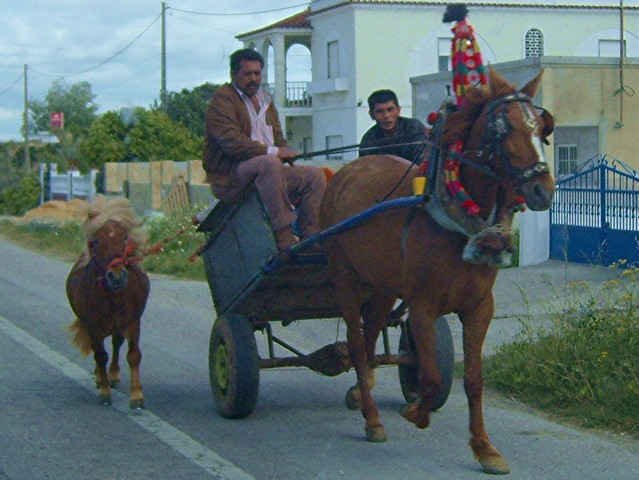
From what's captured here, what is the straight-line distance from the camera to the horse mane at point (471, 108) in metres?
6.39

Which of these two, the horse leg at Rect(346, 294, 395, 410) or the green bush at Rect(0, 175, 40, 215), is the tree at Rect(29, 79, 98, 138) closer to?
the green bush at Rect(0, 175, 40, 215)

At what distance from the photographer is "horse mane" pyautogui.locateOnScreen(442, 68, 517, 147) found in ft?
21.0

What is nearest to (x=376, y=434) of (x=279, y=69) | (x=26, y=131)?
(x=279, y=69)

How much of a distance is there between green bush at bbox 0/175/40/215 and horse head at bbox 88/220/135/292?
3699 centimetres

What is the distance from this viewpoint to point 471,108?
21.2 feet

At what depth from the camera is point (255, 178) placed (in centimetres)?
809

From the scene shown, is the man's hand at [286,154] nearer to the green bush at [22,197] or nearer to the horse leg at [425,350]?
the horse leg at [425,350]

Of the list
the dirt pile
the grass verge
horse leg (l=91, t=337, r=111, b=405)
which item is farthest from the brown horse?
the dirt pile

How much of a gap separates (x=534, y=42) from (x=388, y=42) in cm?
589

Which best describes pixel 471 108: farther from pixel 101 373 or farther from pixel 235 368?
pixel 101 373

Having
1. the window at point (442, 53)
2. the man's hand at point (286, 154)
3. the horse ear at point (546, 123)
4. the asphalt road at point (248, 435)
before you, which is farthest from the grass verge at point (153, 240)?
the window at point (442, 53)

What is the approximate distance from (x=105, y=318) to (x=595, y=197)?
858 cm

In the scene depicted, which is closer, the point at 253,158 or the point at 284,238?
the point at 284,238

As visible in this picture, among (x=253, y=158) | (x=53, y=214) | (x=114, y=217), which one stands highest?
(x=253, y=158)
